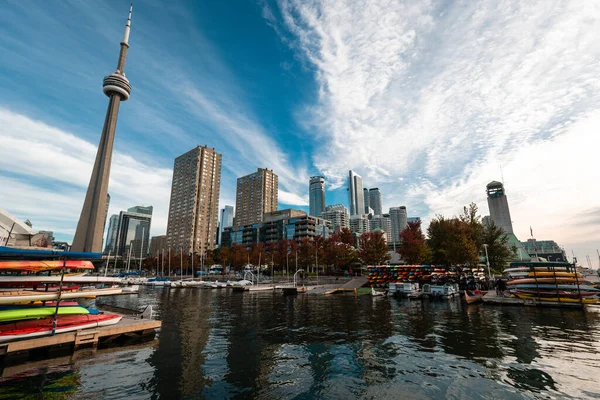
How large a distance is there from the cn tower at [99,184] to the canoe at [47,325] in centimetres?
11420

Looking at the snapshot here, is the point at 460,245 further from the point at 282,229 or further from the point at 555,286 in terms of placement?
the point at 282,229

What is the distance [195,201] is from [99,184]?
2765 inches

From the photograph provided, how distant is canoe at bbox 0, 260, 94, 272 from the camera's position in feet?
55.3

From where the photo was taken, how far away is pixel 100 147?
371 ft

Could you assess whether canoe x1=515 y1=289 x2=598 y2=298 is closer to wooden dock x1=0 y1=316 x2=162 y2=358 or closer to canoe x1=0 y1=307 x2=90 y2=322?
wooden dock x1=0 y1=316 x2=162 y2=358

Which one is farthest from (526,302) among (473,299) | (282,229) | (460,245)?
(282,229)

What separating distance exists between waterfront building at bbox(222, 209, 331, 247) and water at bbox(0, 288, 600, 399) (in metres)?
121

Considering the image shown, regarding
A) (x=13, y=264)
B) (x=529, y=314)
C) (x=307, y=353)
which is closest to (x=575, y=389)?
(x=307, y=353)

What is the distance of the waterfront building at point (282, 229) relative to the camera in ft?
513

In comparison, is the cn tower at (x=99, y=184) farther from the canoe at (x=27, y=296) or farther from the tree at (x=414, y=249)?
the tree at (x=414, y=249)

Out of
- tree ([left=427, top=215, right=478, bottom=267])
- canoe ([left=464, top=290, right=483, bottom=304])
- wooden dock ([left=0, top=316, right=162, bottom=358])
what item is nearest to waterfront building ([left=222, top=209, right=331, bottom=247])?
tree ([left=427, top=215, right=478, bottom=267])

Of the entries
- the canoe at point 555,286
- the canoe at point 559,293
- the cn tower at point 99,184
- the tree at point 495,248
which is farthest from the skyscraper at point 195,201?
the canoe at point 559,293

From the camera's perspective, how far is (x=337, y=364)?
15203 mm

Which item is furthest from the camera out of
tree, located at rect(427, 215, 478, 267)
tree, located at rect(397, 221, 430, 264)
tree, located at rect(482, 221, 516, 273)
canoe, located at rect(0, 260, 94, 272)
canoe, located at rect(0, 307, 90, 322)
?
tree, located at rect(397, 221, 430, 264)
